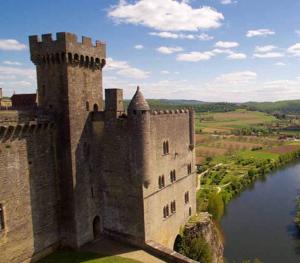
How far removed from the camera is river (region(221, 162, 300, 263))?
35.1 m

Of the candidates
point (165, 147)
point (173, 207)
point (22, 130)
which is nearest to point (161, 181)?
point (165, 147)

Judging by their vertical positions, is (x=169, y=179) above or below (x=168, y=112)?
below

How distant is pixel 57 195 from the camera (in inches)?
698

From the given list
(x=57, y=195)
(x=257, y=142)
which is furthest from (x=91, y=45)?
(x=257, y=142)

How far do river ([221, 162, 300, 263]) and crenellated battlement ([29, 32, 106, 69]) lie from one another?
957 inches

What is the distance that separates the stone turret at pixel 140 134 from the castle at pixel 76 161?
0.17 feet

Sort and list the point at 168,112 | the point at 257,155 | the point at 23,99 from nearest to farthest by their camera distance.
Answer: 1. the point at 168,112
2. the point at 23,99
3. the point at 257,155

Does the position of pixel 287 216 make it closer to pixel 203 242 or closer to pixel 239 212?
pixel 239 212

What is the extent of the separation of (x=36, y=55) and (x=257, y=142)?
3966 inches

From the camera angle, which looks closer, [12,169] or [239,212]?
[12,169]

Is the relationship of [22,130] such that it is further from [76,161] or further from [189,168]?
[189,168]

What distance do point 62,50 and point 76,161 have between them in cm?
544

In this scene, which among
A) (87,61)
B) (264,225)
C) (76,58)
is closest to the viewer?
(76,58)

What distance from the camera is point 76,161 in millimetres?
17812
